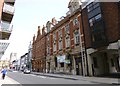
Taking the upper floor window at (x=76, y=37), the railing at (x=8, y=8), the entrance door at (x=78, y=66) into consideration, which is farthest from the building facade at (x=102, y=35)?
the railing at (x=8, y=8)

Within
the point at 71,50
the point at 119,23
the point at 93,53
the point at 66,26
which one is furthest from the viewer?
the point at 66,26

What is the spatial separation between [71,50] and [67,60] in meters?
2.21

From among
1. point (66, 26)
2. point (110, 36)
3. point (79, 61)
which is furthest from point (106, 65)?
point (66, 26)

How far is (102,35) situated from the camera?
82.2 feet

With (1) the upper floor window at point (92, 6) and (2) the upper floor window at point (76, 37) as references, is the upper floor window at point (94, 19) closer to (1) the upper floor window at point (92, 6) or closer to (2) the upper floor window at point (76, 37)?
(1) the upper floor window at point (92, 6)

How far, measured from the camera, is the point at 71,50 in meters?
34.5

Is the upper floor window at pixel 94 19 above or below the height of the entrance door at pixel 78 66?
above

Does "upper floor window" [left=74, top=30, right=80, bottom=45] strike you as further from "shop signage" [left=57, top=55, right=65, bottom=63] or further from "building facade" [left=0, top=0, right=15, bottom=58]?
"building facade" [left=0, top=0, right=15, bottom=58]

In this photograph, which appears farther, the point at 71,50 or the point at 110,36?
the point at 71,50

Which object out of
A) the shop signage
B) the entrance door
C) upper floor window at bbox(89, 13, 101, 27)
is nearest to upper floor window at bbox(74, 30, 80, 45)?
the entrance door

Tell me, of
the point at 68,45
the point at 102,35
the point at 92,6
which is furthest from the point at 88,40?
the point at 68,45

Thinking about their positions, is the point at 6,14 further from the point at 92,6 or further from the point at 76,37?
the point at 76,37

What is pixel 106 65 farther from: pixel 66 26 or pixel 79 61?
pixel 66 26

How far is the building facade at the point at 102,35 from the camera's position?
2395cm
